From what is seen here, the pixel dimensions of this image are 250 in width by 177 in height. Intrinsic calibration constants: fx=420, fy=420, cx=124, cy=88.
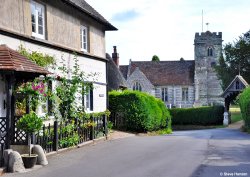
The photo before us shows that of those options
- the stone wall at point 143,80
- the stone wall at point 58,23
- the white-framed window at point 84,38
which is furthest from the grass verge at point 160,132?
the stone wall at point 143,80

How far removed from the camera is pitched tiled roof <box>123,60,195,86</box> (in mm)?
73500

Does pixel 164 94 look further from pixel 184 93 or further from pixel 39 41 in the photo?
pixel 39 41

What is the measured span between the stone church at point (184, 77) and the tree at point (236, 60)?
1398 centimetres

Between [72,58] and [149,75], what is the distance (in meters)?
54.5

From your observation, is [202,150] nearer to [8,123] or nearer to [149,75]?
[8,123]

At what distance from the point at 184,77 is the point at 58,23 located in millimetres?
56687

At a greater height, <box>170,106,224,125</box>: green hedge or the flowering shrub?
the flowering shrub

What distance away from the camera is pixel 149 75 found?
244 feet

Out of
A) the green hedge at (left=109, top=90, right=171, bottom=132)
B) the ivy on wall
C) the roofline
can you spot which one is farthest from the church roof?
the ivy on wall

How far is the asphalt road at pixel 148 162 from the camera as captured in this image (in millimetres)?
10727

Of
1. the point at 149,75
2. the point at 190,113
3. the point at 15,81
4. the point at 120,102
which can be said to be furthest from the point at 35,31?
the point at 149,75

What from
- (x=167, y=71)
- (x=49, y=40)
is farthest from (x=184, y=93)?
(x=49, y=40)

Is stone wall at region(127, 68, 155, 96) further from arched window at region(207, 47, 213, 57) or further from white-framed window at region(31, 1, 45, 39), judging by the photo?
white-framed window at region(31, 1, 45, 39)

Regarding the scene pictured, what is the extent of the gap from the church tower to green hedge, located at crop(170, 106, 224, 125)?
26523mm
